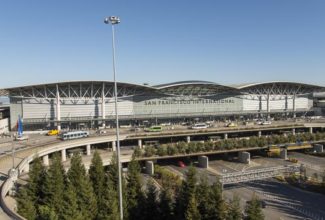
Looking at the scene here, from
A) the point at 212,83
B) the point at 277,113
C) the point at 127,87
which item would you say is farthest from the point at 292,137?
the point at 127,87

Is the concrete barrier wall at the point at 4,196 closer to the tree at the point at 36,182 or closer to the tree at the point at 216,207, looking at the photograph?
the tree at the point at 36,182

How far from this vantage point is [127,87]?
81500mm

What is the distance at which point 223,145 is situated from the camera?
6012cm

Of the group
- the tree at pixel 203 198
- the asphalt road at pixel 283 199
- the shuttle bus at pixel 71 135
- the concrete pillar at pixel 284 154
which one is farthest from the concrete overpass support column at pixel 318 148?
the shuttle bus at pixel 71 135

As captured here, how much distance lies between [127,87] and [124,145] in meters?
19.9

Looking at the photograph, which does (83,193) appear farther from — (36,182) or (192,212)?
(192,212)

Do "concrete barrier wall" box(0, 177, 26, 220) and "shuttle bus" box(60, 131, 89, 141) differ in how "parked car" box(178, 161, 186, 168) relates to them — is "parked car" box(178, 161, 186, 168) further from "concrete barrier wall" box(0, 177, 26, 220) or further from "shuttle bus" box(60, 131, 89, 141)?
"concrete barrier wall" box(0, 177, 26, 220)

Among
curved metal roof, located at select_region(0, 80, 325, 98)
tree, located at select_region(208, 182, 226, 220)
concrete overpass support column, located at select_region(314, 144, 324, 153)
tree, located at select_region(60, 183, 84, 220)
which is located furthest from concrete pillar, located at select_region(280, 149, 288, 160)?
tree, located at select_region(60, 183, 84, 220)

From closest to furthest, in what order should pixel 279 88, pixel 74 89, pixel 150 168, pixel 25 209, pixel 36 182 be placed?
pixel 25 209 → pixel 36 182 → pixel 150 168 → pixel 74 89 → pixel 279 88

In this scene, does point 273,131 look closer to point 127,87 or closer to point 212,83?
point 212,83

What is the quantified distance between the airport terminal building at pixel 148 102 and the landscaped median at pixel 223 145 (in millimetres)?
27138

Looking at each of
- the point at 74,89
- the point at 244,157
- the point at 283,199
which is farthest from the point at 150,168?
the point at 74,89

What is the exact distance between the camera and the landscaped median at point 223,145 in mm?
55688

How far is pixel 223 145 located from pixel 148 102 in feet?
107
